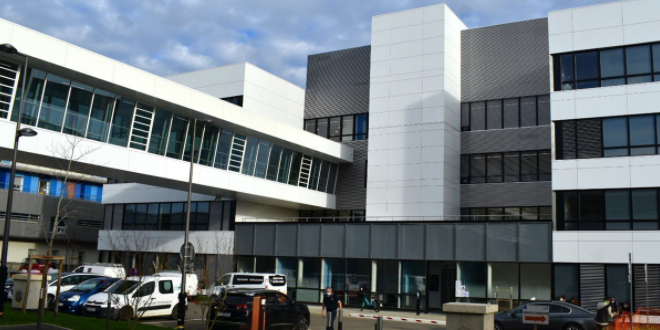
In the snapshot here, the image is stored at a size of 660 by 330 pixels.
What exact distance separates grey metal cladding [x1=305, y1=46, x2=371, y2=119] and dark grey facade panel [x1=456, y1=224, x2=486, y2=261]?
13372mm

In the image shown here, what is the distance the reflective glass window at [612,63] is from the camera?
108 feet

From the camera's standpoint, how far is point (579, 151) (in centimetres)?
3297

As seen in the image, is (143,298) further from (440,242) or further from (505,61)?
(505,61)

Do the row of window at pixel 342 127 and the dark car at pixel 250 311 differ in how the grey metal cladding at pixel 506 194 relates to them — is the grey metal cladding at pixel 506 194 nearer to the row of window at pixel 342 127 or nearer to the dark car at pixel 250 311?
the row of window at pixel 342 127

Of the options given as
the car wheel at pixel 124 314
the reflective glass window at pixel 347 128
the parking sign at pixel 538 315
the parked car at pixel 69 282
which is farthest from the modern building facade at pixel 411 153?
the parking sign at pixel 538 315

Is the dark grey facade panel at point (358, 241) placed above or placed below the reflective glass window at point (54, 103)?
below

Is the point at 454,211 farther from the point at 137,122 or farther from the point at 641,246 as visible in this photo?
the point at 137,122

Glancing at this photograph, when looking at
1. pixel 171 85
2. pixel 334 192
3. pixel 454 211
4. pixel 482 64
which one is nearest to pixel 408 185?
pixel 454 211

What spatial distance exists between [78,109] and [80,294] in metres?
8.16

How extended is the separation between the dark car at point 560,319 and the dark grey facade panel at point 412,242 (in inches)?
442

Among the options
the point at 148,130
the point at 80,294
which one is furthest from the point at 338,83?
the point at 80,294

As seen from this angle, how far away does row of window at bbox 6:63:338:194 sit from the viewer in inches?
1084

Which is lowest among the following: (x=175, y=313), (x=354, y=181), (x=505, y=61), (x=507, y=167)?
(x=175, y=313)

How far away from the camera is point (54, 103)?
91.1ft
